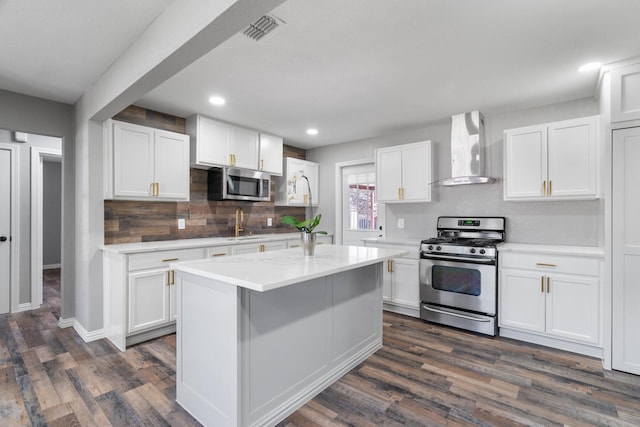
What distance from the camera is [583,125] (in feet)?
9.75

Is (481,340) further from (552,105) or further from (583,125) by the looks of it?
(552,105)

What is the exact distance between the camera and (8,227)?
3.89 metres

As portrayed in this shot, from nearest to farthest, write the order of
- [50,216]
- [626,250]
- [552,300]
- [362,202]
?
[626,250]
[552,300]
[362,202]
[50,216]

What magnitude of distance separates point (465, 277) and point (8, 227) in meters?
5.35

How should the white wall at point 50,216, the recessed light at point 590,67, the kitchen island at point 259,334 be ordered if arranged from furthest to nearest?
1. the white wall at point 50,216
2. the recessed light at point 590,67
3. the kitchen island at point 259,334

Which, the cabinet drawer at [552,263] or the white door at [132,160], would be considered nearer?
the cabinet drawer at [552,263]

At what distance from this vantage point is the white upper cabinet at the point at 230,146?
3.81 metres

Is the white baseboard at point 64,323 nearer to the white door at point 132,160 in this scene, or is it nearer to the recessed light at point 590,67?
the white door at point 132,160

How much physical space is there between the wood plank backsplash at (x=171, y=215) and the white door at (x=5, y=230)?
63.2 inches

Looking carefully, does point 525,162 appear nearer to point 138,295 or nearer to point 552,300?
point 552,300

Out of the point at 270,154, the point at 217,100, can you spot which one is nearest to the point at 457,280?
the point at 270,154

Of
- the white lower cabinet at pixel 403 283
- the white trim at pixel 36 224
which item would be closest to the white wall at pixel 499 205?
the white lower cabinet at pixel 403 283

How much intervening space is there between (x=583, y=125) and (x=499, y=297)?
1.79 m

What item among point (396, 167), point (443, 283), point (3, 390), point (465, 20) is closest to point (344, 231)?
point (396, 167)
